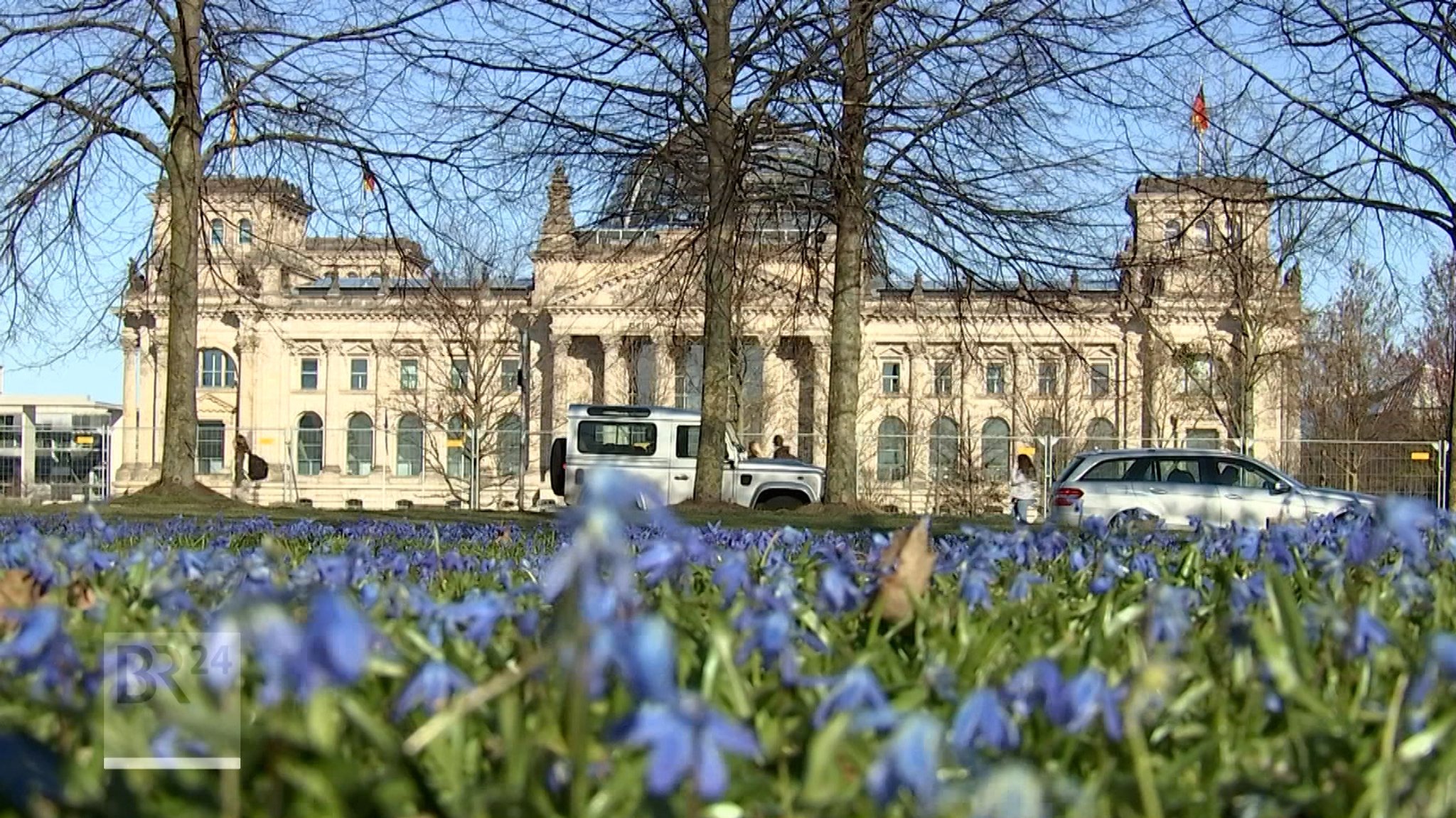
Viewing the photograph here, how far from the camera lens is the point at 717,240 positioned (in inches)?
570

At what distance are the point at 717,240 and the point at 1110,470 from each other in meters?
7.94

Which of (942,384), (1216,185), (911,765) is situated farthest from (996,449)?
(911,765)

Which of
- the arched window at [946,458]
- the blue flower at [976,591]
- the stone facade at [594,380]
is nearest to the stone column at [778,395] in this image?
the stone facade at [594,380]

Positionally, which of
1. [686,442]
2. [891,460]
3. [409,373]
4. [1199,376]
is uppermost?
[409,373]

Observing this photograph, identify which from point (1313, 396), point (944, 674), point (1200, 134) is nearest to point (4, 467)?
point (1200, 134)

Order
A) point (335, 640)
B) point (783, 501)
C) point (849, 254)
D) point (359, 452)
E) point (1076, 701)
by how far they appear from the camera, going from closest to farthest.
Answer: point (335, 640)
point (1076, 701)
point (849, 254)
point (783, 501)
point (359, 452)

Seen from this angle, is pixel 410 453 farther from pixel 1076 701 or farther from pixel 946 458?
pixel 1076 701

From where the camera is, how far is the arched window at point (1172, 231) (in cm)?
1475

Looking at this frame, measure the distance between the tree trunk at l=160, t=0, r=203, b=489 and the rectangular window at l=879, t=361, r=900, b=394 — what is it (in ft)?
182

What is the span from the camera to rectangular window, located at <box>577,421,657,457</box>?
88.8 feet

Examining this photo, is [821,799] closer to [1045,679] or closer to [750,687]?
[1045,679]

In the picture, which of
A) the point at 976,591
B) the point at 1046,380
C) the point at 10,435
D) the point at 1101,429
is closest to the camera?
the point at 976,591

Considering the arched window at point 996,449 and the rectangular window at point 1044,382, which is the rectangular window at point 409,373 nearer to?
the arched window at point 996,449

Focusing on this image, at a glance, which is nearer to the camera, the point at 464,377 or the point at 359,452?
the point at 464,377
